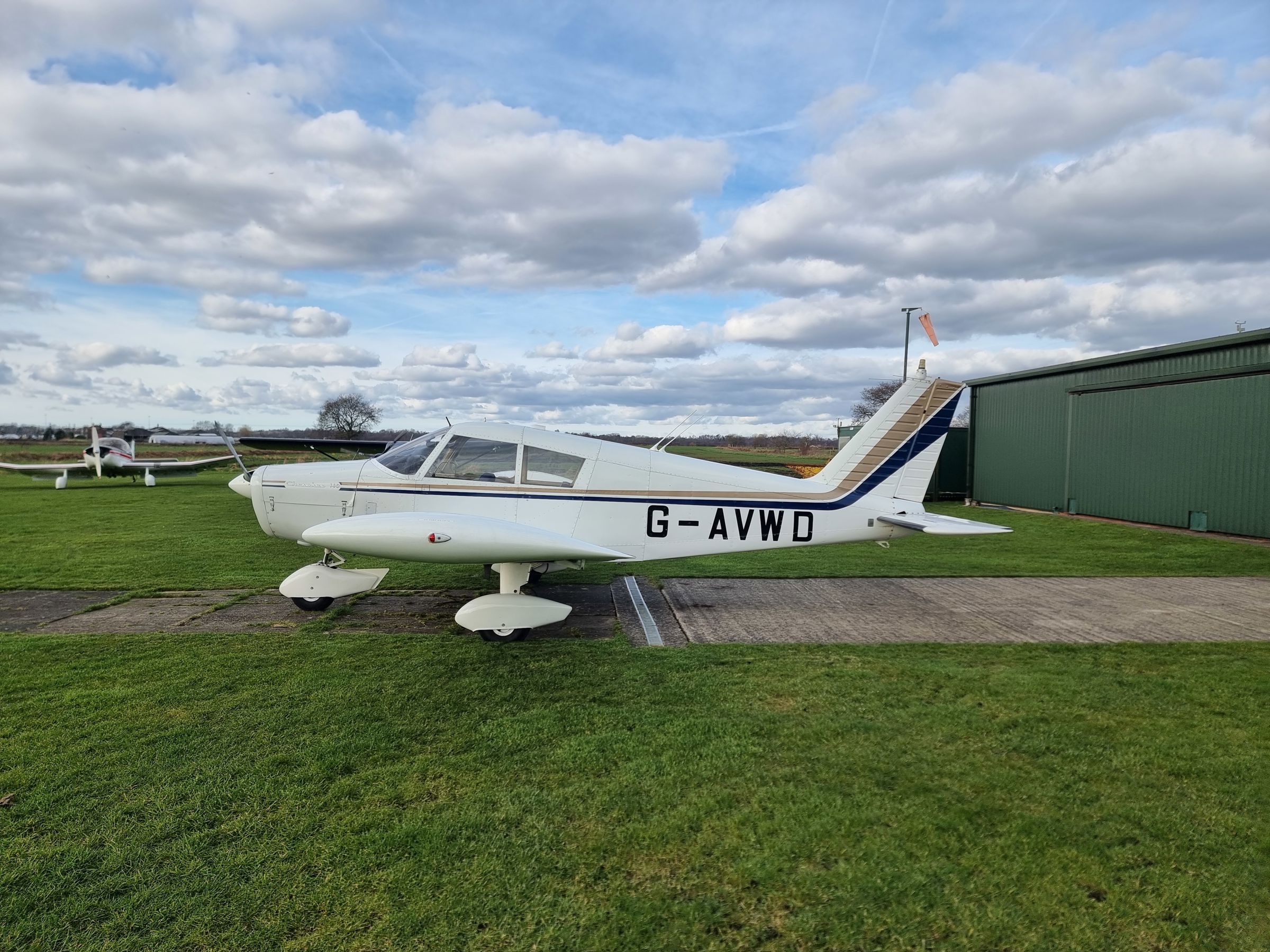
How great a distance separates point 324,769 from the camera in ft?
11.8

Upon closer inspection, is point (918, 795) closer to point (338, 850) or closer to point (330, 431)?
point (338, 850)

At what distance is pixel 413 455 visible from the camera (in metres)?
7.10

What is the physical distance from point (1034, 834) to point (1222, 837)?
0.86 meters

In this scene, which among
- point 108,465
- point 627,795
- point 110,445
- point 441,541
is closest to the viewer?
point 627,795

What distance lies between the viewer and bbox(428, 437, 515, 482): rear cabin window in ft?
22.5

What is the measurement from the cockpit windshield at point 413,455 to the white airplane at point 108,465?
917 inches

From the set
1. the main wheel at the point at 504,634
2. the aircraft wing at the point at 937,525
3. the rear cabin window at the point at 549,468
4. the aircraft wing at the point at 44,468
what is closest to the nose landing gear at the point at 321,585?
the main wheel at the point at 504,634

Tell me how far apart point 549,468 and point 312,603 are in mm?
3032

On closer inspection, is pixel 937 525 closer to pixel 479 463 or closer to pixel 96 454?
pixel 479 463

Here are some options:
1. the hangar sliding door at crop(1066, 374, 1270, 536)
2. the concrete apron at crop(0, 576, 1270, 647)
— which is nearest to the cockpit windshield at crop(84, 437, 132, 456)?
the concrete apron at crop(0, 576, 1270, 647)

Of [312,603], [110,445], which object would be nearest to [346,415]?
[110,445]

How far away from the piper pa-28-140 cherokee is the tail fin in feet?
0.04

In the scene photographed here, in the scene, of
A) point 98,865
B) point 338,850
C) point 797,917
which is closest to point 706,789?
point 797,917

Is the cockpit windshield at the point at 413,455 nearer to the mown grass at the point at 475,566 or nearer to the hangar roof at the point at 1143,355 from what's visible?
the mown grass at the point at 475,566
